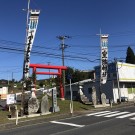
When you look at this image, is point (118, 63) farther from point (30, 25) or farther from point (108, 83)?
point (30, 25)

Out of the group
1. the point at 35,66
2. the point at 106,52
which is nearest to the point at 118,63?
the point at 106,52

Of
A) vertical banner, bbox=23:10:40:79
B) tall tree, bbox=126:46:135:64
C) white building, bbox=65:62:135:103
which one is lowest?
white building, bbox=65:62:135:103

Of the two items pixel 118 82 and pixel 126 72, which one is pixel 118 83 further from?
pixel 126 72

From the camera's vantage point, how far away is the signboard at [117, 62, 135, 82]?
45875 mm

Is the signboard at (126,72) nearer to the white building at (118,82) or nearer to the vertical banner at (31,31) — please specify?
the white building at (118,82)

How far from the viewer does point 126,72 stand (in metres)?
47.5

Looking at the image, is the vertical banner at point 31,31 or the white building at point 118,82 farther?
the white building at point 118,82

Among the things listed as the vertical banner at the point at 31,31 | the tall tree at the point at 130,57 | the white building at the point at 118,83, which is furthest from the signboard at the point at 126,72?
the tall tree at the point at 130,57

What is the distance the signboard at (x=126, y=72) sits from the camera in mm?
45875

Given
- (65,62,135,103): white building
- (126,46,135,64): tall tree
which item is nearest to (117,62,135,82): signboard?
(65,62,135,103): white building

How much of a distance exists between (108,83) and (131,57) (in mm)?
32552

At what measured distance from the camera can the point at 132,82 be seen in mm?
49688

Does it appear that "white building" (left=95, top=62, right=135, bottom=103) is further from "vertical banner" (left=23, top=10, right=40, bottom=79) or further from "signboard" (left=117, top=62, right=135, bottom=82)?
"vertical banner" (left=23, top=10, right=40, bottom=79)

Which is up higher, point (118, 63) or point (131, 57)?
point (131, 57)
